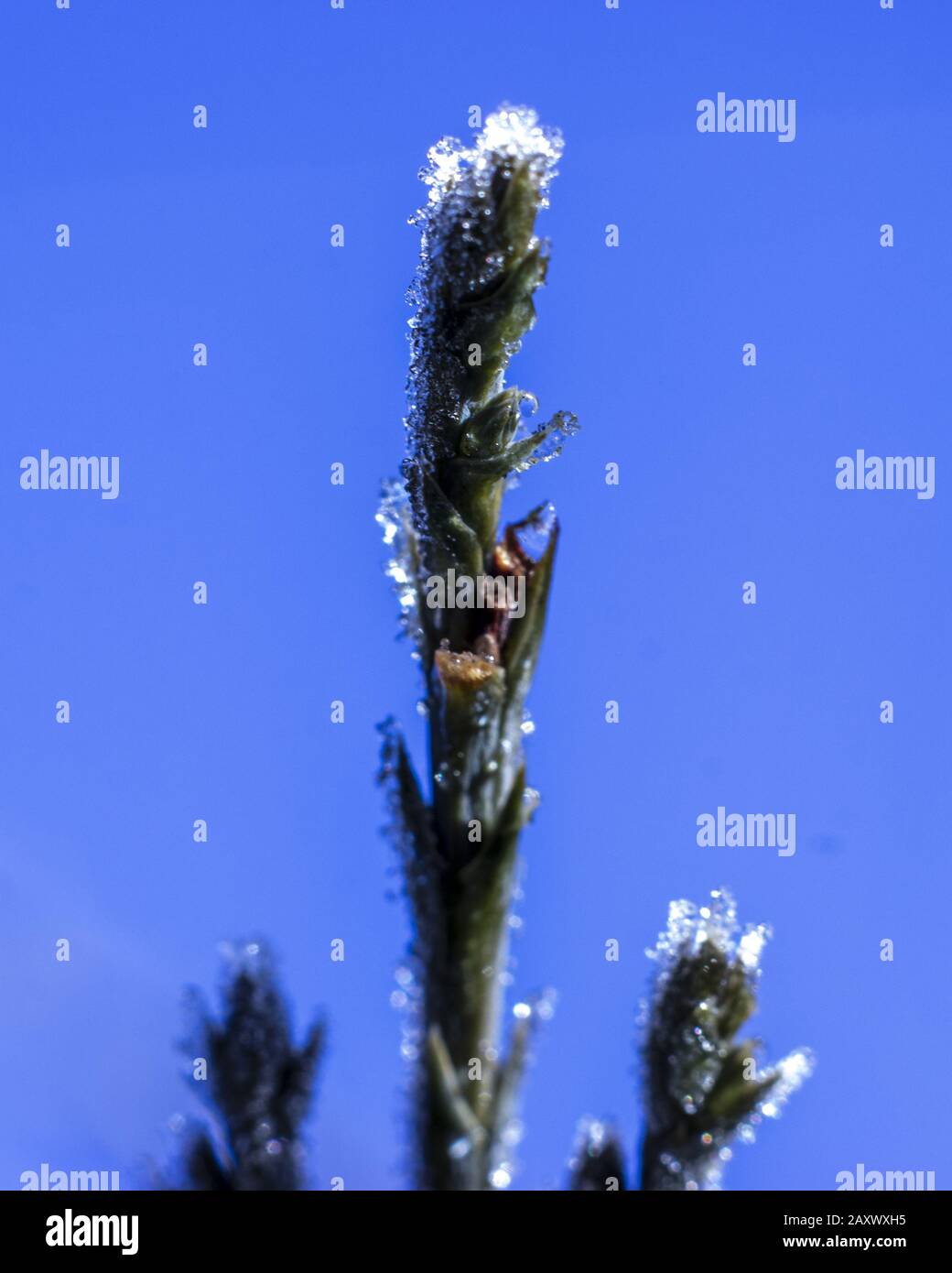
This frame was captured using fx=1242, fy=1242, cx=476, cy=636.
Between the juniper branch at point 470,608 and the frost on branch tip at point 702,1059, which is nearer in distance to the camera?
the juniper branch at point 470,608

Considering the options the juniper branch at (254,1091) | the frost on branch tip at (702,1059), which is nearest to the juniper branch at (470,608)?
the juniper branch at (254,1091)

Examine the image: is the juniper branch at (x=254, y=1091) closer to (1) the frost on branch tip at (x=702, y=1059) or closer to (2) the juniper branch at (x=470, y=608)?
(2) the juniper branch at (x=470, y=608)

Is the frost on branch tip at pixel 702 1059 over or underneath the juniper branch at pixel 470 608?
underneath

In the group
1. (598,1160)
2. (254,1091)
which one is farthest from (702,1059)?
(254,1091)

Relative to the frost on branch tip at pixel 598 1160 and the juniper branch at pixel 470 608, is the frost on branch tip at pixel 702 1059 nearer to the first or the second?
the frost on branch tip at pixel 598 1160

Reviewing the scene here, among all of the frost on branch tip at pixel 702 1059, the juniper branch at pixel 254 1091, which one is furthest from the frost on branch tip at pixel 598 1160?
the juniper branch at pixel 254 1091
